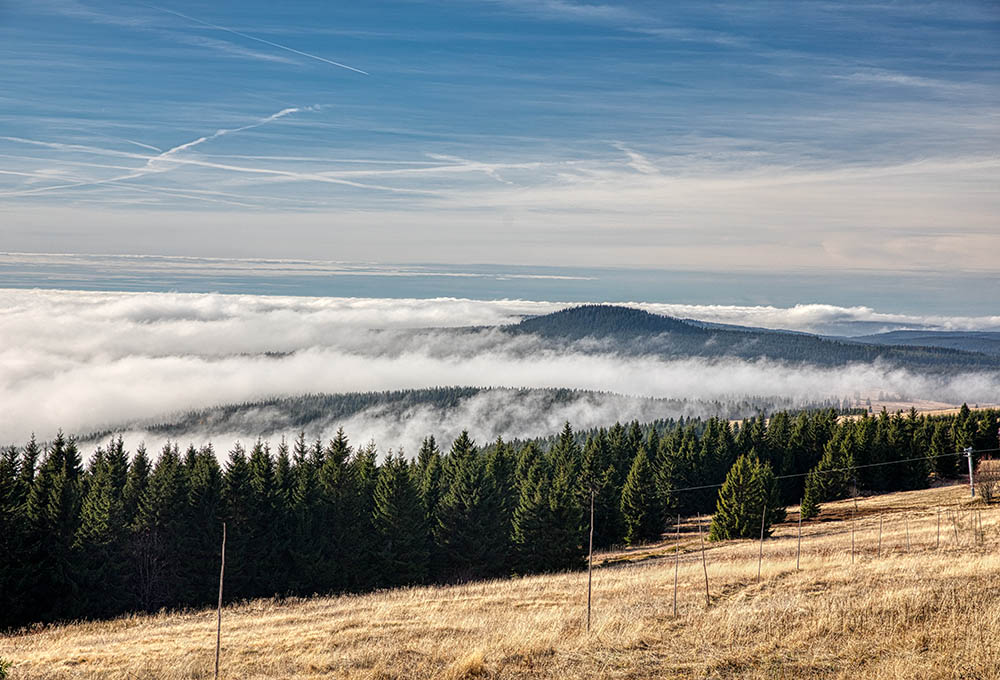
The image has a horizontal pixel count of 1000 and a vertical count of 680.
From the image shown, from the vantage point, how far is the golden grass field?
17.3 metres

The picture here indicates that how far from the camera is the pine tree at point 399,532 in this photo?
2179 inches

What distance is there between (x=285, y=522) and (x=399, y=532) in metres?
8.72

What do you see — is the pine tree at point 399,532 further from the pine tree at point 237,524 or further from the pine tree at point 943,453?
the pine tree at point 943,453

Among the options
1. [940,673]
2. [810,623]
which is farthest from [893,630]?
[940,673]

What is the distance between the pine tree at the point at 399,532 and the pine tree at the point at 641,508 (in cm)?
2503

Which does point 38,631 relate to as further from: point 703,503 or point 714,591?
point 703,503

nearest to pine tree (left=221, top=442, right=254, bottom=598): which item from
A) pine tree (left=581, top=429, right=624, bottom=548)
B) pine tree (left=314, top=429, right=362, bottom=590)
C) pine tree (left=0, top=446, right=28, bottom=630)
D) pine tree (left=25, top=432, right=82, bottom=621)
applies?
pine tree (left=314, top=429, right=362, bottom=590)

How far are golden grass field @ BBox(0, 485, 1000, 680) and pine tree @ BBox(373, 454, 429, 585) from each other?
1981 centimetres

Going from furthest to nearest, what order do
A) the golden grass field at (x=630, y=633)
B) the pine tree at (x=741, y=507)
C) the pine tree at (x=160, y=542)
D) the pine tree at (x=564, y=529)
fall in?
the pine tree at (x=741, y=507) < the pine tree at (x=564, y=529) < the pine tree at (x=160, y=542) < the golden grass field at (x=630, y=633)

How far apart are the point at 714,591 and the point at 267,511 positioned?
37.3 m

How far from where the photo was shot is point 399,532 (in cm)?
5584

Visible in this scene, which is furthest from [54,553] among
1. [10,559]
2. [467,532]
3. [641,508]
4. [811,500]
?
[811,500]

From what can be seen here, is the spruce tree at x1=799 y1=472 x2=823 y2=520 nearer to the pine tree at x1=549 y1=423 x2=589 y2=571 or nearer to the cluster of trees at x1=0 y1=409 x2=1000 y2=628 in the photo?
the cluster of trees at x1=0 y1=409 x2=1000 y2=628

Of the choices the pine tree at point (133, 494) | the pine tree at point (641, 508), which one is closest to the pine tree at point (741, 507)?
the pine tree at point (641, 508)
